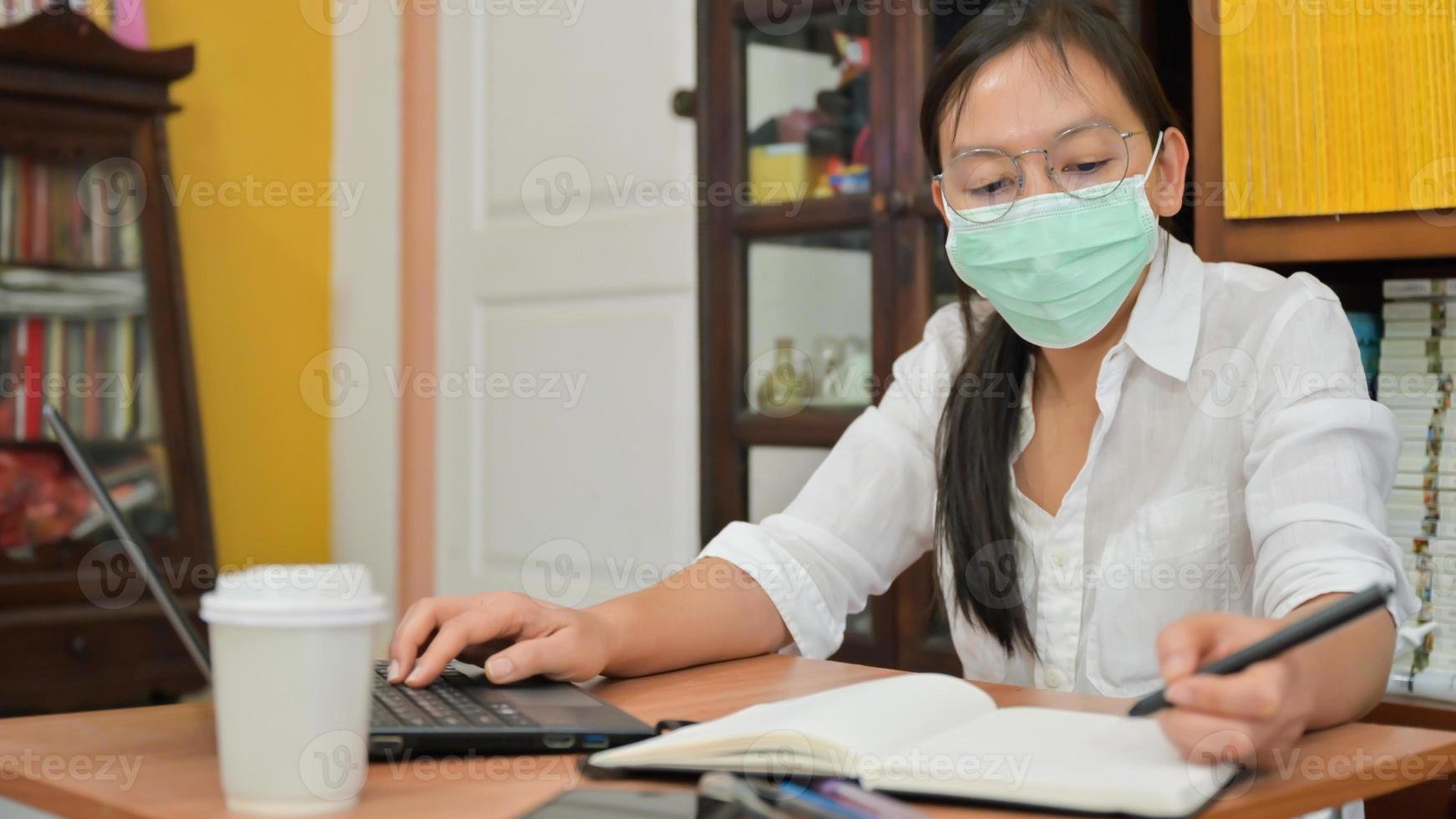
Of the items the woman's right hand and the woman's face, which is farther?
the woman's face

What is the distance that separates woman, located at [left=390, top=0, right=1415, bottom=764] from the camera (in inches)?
44.3

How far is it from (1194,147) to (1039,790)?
0.96 meters

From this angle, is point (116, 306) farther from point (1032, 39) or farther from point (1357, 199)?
point (1357, 199)

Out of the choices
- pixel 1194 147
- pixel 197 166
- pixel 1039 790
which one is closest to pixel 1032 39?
pixel 1194 147

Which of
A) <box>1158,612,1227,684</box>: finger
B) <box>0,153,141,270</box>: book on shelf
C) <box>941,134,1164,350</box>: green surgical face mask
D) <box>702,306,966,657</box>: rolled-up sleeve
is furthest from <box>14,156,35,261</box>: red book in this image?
<box>1158,612,1227,684</box>: finger

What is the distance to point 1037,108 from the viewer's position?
1.19 meters

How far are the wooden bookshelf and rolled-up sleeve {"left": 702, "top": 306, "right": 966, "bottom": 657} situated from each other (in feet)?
5.03

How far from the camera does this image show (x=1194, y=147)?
Answer: 4.58 ft

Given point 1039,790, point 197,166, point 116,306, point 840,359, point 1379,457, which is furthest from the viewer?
point 197,166

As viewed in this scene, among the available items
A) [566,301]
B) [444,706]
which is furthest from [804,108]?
[444,706]

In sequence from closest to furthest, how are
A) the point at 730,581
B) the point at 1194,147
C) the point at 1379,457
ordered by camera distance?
the point at 1379,457 < the point at 730,581 < the point at 1194,147

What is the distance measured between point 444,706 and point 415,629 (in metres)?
0.13

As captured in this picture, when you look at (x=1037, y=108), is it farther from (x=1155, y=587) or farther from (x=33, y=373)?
(x=33, y=373)

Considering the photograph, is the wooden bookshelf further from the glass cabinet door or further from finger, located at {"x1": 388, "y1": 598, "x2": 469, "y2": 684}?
finger, located at {"x1": 388, "y1": 598, "x2": 469, "y2": 684}
